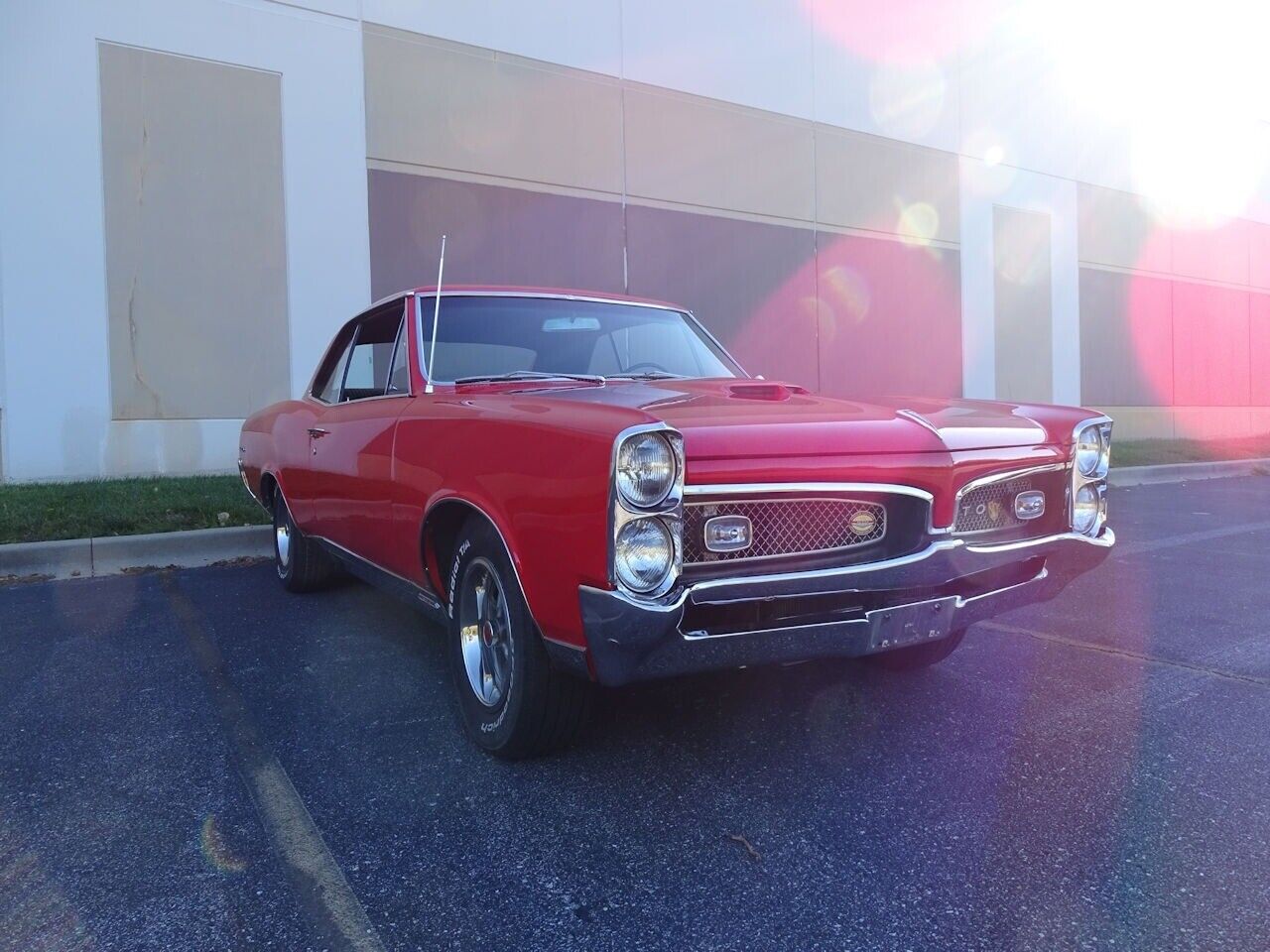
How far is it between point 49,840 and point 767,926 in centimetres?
184

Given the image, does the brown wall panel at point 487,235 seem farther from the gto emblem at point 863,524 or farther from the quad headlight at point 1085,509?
the gto emblem at point 863,524

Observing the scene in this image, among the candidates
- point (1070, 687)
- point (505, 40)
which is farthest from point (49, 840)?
point (505, 40)

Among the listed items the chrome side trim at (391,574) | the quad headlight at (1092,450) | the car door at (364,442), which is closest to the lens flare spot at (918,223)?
the car door at (364,442)

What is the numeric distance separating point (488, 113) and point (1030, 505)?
8947 millimetres

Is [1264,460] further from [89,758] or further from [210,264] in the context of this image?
[89,758]

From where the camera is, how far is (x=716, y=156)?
12.2 meters

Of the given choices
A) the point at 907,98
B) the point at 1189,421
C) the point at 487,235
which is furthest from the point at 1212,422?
the point at 487,235

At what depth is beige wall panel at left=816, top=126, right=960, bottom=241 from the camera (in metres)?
13.4

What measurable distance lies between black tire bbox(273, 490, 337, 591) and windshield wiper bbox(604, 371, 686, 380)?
215cm

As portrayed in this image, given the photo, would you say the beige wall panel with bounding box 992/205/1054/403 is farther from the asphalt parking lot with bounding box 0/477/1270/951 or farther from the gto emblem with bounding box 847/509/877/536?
the gto emblem with bounding box 847/509/877/536

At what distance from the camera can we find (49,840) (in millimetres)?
2412

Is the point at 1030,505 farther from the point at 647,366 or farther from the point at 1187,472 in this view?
the point at 1187,472

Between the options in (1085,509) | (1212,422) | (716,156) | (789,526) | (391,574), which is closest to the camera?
(789,526)

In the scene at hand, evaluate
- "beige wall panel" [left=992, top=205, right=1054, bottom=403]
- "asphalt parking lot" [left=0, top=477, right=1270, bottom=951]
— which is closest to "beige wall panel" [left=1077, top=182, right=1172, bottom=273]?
"beige wall panel" [left=992, top=205, right=1054, bottom=403]
